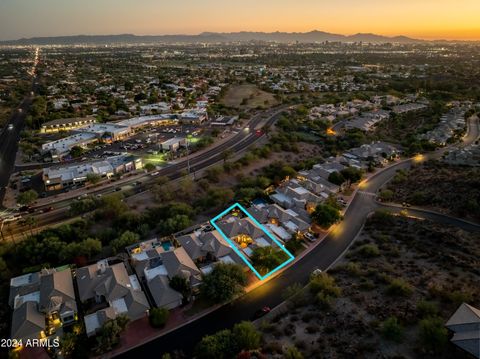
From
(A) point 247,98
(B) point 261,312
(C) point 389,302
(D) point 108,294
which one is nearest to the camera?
(C) point 389,302

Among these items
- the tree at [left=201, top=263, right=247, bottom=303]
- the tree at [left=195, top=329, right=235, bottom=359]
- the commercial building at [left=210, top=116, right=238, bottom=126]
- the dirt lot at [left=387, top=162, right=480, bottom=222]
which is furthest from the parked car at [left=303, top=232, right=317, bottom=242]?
the commercial building at [left=210, top=116, right=238, bottom=126]

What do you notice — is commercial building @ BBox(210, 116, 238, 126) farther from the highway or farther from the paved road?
the paved road

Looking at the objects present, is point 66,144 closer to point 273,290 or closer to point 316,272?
point 273,290

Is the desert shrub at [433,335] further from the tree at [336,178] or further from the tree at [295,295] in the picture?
the tree at [336,178]

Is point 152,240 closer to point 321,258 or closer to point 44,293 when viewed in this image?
point 44,293

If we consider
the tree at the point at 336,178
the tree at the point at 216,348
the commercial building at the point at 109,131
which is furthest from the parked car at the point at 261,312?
the commercial building at the point at 109,131

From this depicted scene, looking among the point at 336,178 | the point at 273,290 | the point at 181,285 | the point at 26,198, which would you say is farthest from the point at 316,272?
the point at 26,198
